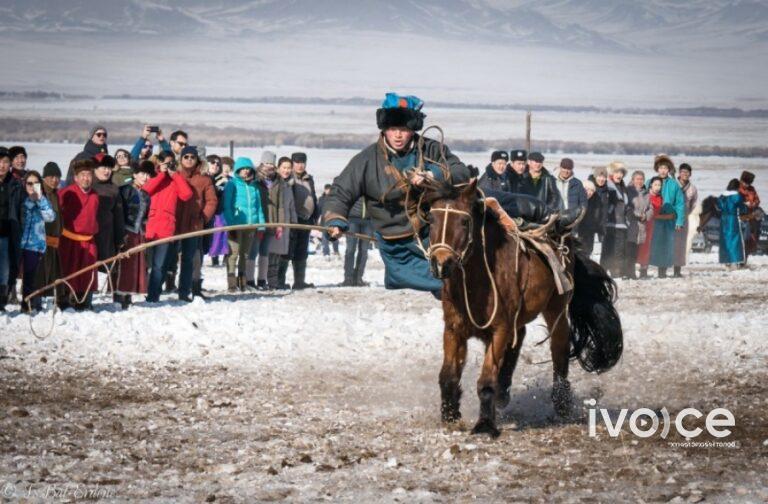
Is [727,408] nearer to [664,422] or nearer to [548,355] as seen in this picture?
[664,422]

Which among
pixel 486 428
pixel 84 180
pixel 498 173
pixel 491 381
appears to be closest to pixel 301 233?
pixel 498 173

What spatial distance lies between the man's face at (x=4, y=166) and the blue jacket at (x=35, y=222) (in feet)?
1.19

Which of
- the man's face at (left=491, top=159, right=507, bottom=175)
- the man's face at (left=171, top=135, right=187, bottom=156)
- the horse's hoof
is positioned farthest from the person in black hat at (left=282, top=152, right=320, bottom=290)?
the horse's hoof

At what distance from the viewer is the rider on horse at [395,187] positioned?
10.5 m

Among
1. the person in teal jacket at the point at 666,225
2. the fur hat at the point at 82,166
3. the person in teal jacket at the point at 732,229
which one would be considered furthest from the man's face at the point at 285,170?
the person in teal jacket at the point at 732,229

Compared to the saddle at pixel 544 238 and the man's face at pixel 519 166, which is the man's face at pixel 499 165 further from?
the saddle at pixel 544 238

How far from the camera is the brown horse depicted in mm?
9234

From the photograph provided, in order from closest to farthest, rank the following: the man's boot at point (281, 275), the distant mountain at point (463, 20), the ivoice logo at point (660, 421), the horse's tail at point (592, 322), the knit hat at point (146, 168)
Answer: the ivoice logo at point (660, 421) < the horse's tail at point (592, 322) < the knit hat at point (146, 168) < the man's boot at point (281, 275) < the distant mountain at point (463, 20)

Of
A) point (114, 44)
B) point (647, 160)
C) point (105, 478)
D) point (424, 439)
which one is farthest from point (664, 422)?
point (114, 44)

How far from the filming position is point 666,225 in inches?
972

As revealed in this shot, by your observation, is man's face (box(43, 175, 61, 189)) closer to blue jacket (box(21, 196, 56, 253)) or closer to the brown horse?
blue jacket (box(21, 196, 56, 253))

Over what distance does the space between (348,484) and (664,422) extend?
2.98 meters

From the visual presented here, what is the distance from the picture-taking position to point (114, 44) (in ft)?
472

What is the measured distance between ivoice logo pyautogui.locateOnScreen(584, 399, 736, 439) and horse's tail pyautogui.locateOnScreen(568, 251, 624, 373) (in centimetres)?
74
